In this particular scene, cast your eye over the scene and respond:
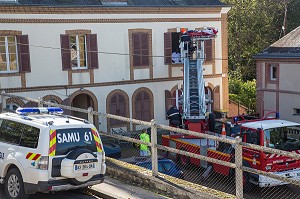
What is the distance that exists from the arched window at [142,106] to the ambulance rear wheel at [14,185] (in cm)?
1852

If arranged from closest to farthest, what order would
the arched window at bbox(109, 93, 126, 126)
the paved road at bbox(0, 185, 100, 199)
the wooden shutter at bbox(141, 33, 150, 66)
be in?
the paved road at bbox(0, 185, 100, 199)
the arched window at bbox(109, 93, 126, 126)
the wooden shutter at bbox(141, 33, 150, 66)

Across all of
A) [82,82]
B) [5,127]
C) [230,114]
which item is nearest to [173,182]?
[5,127]

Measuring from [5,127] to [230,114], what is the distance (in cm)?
2488

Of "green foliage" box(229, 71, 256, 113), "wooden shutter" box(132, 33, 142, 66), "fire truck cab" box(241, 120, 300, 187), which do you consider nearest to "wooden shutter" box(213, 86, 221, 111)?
"green foliage" box(229, 71, 256, 113)

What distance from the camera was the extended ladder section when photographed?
866 inches

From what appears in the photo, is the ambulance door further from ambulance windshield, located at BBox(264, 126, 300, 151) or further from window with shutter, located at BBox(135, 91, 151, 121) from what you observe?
window with shutter, located at BBox(135, 91, 151, 121)

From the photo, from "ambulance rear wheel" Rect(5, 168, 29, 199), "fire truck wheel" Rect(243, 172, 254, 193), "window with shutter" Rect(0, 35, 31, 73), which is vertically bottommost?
"fire truck wheel" Rect(243, 172, 254, 193)

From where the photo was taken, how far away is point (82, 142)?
951cm

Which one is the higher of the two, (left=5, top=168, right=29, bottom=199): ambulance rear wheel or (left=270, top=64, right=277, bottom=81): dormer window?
(left=270, top=64, right=277, bottom=81): dormer window

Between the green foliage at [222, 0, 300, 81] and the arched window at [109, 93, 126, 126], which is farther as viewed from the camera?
the green foliage at [222, 0, 300, 81]

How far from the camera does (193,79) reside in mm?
23578

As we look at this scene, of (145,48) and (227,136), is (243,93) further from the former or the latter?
(227,136)

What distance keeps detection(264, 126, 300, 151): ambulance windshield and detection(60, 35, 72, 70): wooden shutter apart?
A: 13.7m

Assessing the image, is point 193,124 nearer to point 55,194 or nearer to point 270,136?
point 270,136
